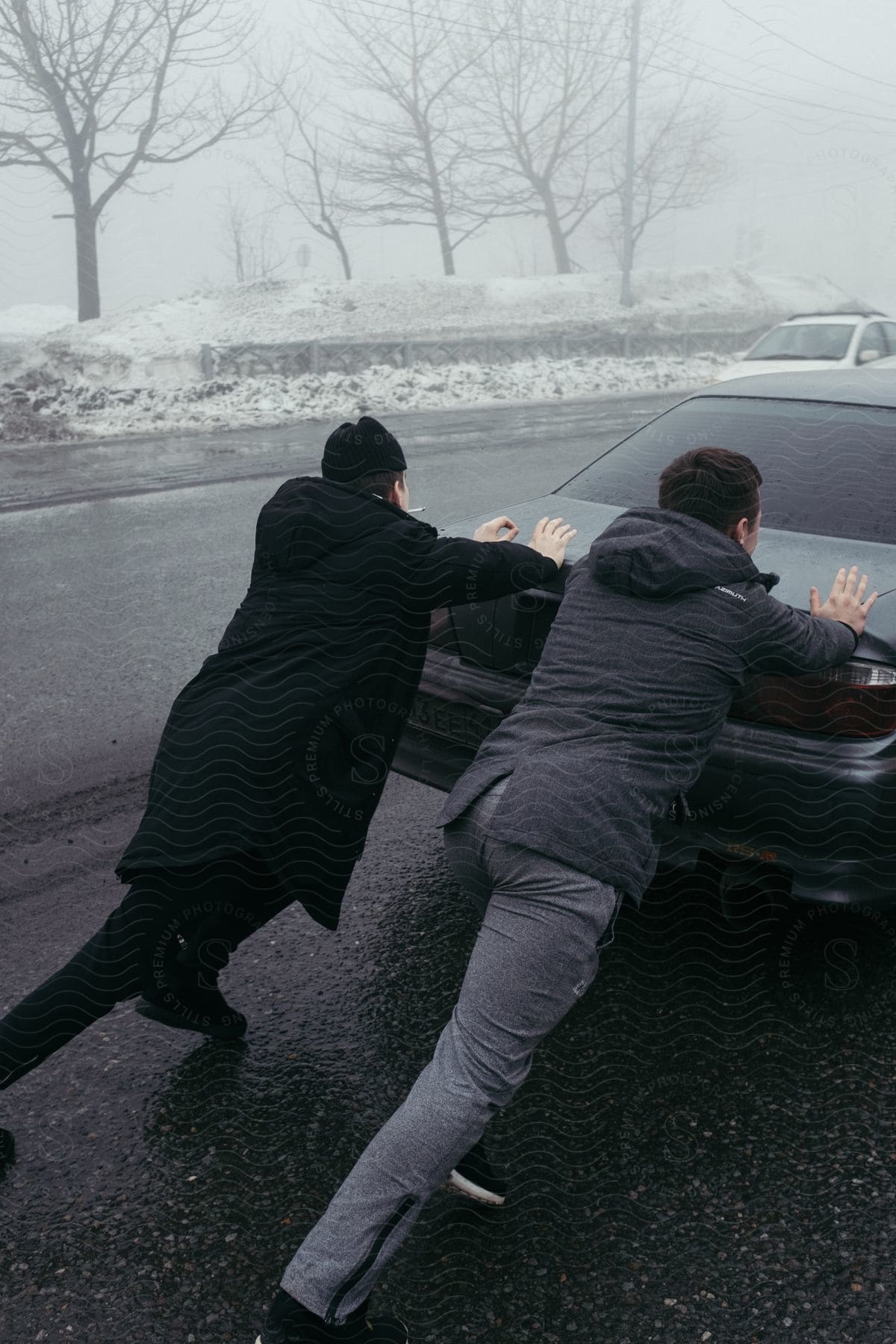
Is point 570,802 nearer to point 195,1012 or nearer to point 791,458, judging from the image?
point 195,1012

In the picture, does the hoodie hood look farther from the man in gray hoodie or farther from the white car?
the white car

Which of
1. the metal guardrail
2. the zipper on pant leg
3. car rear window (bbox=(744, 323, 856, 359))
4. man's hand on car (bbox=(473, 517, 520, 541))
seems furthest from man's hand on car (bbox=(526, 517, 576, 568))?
the metal guardrail

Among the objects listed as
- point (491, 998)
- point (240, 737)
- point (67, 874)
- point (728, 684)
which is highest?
point (728, 684)

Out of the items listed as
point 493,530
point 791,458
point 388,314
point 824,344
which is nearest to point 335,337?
point 388,314

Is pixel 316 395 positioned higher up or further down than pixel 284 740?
further down

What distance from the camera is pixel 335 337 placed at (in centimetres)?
2544

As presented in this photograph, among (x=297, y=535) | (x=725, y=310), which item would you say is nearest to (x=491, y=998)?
(x=297, y=535)

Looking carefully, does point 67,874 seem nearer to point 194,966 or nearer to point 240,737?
point 194,966

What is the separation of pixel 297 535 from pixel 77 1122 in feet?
4.72

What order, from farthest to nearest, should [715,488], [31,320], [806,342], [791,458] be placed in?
1. [31,320]
2. [806,342]
3. [791,458]
4. [715,488]

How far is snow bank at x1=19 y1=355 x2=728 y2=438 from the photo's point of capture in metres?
17.1

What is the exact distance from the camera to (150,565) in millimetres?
8008

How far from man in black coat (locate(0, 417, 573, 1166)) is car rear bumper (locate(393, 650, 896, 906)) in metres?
0.80

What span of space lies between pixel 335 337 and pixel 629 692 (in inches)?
964
